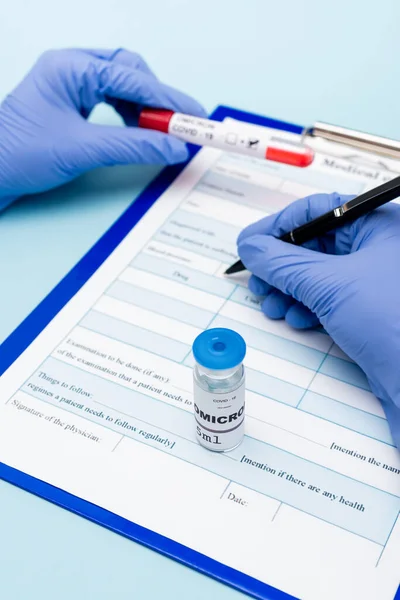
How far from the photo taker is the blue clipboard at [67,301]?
77 centimetres

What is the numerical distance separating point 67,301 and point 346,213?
0.41 m

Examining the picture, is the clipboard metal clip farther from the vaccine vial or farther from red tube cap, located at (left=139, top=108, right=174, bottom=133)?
the vaccine vial

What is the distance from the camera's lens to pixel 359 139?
111cm

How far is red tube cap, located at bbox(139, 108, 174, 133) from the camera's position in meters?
1.23

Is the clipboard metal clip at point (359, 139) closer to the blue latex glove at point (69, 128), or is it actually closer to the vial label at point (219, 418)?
the blue latex glove at point (69, 128)

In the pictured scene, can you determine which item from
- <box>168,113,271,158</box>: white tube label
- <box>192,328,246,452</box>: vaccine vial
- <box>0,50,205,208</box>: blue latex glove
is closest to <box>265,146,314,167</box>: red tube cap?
<box>168,113,271,158</box>: white tube label

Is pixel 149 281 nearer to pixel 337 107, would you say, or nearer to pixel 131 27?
pixel 337 107

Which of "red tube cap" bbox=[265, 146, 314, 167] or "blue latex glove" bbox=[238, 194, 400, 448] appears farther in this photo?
"red tube cap" bbox=[265, 146, 314, 167]

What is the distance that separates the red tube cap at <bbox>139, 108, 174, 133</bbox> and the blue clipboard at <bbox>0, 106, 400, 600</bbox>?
0.08 meters

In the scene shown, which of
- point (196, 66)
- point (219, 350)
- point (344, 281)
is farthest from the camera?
point (196, 66)

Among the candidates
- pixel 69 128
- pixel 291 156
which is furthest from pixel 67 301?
pixel 291 156

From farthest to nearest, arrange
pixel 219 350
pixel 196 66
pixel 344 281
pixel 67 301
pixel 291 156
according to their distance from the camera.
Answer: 1. pixel 196 66
2. pixel 291 156
3. pixel 67 301
4. pixel 344 281
5. pixel 219 350

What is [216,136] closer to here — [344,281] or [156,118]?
[156,118]

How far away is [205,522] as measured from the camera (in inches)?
31.6
